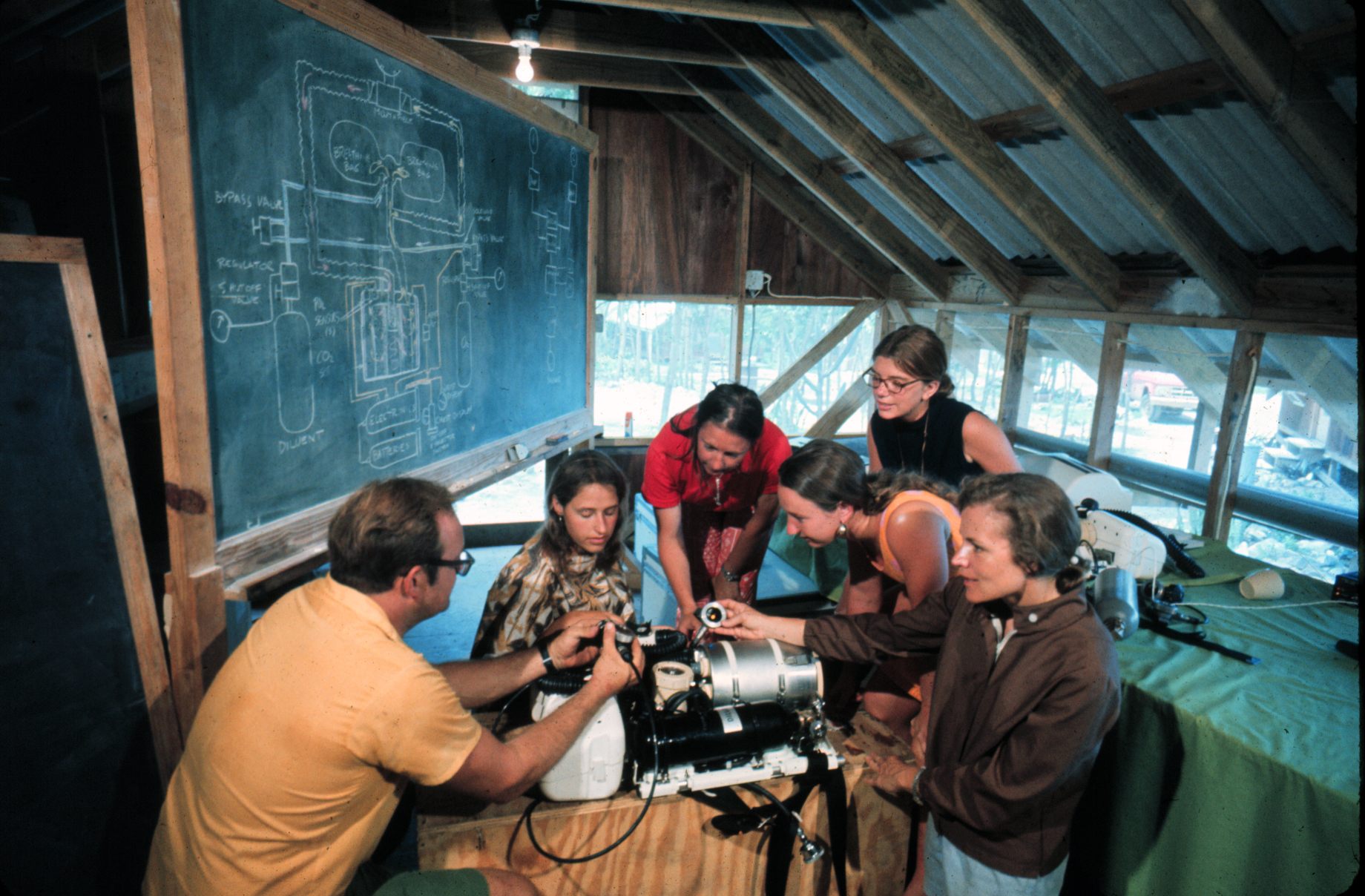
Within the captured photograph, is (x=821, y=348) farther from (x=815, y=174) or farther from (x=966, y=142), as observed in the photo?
(x=966, y=142)

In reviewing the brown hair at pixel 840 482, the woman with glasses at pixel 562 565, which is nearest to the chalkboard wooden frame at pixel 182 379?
the woman with glasses at pixel 562 565

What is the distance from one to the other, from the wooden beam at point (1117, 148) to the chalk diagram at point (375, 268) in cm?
197

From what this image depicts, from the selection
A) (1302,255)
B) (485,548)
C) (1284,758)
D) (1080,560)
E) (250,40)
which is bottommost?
(485,548)

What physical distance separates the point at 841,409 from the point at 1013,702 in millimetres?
4884

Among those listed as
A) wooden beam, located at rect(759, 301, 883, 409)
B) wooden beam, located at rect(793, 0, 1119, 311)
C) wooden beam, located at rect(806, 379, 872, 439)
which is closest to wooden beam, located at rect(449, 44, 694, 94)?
wooden beam, located at rect(793, 0, 1119, 311)

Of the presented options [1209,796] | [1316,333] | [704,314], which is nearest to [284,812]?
[1209,796]

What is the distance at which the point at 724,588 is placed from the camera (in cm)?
283

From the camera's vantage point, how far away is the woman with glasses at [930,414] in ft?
8.13

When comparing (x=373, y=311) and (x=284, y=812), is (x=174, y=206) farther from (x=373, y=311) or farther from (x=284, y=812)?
(x=284, y=812)

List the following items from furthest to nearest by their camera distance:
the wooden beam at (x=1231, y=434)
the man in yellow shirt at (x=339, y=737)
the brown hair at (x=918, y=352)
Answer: the wooden beam at (x=1231, y=434)
the brown hair at (x=918, y=352)
the man in yellow shirt at (x=339, y=737)

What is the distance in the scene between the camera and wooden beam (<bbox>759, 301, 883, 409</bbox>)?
6047mm

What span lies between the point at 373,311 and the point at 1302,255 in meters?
3.65

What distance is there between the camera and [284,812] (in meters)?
1.26

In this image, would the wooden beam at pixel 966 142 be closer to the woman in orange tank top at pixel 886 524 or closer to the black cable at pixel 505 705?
the woman in orange tank top at pixel 886 524
